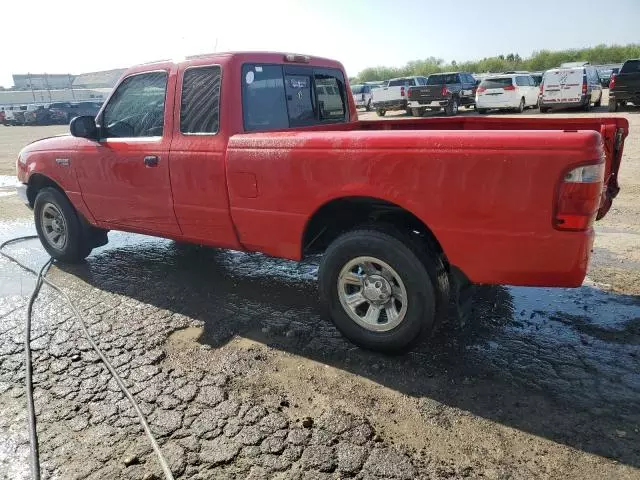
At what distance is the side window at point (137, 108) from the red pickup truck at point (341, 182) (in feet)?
0.05

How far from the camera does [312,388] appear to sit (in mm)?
3176

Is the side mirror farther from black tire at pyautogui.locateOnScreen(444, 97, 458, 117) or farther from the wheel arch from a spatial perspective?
black tire at pyautogui.locateOnScreen(444, 97, 458, 117)

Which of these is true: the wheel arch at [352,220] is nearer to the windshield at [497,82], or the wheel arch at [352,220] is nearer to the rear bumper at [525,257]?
the rear bumper at [525,257]

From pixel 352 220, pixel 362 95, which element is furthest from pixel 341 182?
pixel 362 95

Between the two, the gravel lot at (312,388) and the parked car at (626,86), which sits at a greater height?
the parked car at (626,86)

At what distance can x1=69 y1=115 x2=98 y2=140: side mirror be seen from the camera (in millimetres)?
4762

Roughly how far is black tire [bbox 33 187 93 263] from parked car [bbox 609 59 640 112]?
2057 centimetres

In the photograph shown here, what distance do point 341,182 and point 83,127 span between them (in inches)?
110

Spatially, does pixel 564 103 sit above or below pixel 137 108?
below

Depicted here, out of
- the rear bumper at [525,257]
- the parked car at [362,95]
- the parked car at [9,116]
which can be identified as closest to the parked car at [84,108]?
the parked car at [9,116]

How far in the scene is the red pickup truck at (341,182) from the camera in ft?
9.18

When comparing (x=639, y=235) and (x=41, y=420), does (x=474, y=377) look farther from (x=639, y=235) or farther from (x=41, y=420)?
(x=639, y=235)

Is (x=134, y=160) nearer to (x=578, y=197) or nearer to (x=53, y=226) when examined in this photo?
(x=53, y=226)

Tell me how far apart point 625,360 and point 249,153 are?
112 inches
